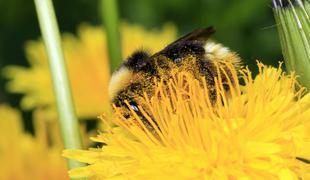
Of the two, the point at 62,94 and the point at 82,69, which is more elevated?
the point at 82,69

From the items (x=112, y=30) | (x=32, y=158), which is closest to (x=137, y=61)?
(x=112, y=30)

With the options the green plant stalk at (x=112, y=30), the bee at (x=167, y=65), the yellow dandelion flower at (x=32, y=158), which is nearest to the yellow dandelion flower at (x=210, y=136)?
the bee at (x=167, y=65)

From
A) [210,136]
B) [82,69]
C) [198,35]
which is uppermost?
[82,69]

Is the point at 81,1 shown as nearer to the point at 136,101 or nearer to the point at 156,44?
the point at 156,44

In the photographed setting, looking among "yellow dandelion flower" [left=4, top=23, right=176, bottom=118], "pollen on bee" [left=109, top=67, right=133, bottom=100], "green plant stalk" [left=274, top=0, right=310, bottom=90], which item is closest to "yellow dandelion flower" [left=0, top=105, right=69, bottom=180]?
"yellow dandelion flower" [left=4, top=23, right=176, bottom=118]

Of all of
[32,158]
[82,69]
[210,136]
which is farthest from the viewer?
[82,69]

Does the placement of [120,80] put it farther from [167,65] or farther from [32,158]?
[32,158]

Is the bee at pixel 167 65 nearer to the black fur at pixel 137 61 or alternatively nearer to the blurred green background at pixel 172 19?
the black fur at pixel 137 61
